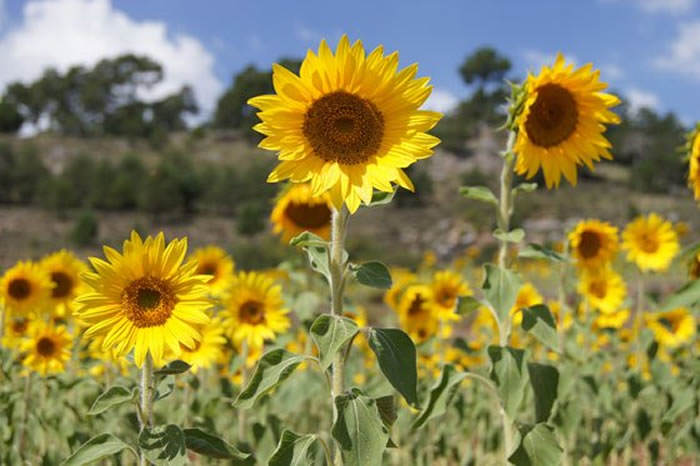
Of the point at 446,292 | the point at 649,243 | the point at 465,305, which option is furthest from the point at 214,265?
the point at 649,243

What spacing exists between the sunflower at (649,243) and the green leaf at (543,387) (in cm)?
277

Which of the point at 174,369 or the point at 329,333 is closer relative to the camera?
the point at 329,333

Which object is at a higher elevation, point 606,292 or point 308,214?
point 308,214

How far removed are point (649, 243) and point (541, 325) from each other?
2966mm

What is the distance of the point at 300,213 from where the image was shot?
414 cm

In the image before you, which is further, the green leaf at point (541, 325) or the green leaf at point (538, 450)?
the green leaf at point (541, 325)

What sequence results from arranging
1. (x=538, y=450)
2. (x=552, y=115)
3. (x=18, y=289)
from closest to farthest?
(x=538, y=450), (x=552, y=115), (x=18, y=289)

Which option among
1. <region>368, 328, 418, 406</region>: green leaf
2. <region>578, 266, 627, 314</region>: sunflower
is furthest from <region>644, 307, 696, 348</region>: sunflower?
<region>368, 328, 418, 406</region>: green leaf

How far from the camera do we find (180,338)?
2078mm

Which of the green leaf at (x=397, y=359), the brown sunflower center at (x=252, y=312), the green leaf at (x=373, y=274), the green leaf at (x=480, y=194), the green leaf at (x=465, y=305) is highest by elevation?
the green leaf at (x=480, y=194)

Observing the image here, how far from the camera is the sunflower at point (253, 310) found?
12.2 ft

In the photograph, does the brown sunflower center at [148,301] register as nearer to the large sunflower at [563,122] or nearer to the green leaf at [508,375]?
the green leaf at [508,375]

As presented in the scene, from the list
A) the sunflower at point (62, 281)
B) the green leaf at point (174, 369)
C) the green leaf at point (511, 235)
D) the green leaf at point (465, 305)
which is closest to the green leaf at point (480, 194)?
the green leaf at point (511, 235)

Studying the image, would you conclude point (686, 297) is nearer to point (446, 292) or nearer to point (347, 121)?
point (347, 121)
